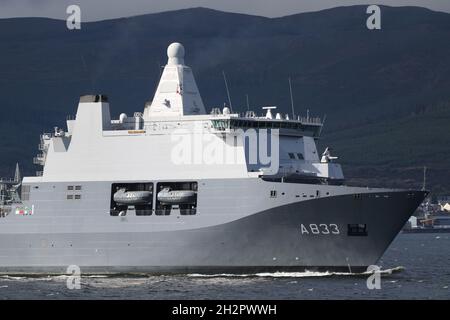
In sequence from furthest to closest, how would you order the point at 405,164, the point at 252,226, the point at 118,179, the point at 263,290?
the point at 405,164 < the point at 118,179 < the point at 252,226 < the point at 263,290

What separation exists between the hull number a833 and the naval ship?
0.12 feet

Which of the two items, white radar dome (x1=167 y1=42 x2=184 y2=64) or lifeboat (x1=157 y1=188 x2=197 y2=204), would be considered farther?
white radar dome (x1=167 y1=42 x2=184 y2=64)

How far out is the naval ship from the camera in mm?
45750

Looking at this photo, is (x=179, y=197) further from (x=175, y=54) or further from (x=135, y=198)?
(x=175, y=54)

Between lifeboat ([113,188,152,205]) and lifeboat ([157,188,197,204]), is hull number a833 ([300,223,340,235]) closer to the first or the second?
lifeboat ([157,188,197,204])

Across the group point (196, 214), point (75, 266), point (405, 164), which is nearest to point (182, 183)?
point (196, 214)

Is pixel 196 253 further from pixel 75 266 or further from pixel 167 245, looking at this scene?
pixel 75 266

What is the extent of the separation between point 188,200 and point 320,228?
5.30m

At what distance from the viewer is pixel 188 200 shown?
47062 mm

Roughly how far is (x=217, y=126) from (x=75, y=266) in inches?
322

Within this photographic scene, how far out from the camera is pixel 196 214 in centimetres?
4672

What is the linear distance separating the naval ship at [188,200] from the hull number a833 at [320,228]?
1.5 inches
